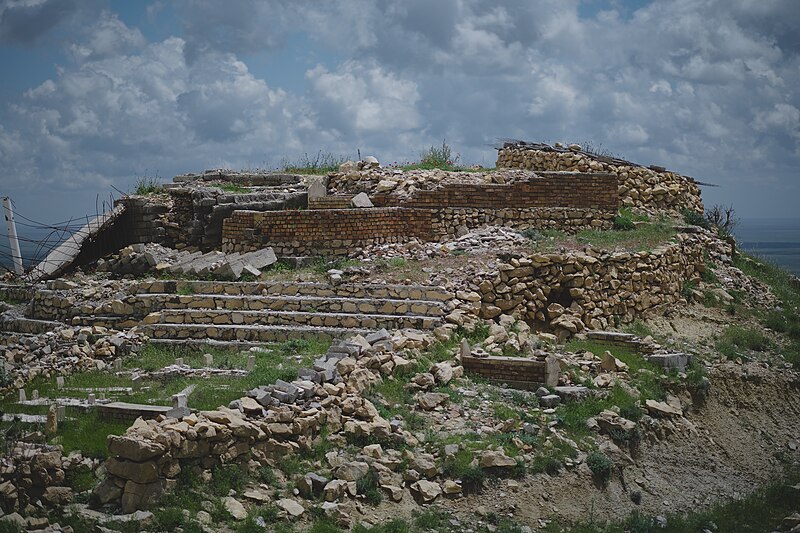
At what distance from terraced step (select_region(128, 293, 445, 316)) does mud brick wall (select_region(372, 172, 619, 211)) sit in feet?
14.4

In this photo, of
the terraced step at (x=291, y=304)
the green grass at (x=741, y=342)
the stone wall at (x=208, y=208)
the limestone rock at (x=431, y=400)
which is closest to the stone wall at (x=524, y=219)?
the stone wall at (x=208, y=208)

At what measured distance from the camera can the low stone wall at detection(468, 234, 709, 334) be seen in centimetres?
1516

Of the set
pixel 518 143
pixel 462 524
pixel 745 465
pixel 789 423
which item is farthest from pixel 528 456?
pixel 518 143

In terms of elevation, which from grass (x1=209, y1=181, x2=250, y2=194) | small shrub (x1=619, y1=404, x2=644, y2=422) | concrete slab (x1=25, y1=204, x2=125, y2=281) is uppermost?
grass (x1=209, y1=181, x2=250, y2=194)

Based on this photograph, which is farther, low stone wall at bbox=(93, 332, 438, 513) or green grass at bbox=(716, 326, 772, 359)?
green grass at bbox=(716, 326, 772, 359)

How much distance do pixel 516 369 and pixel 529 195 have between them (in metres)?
6.95

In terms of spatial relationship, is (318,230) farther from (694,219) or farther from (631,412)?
(694,219)

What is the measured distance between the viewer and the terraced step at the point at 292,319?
14172 mm

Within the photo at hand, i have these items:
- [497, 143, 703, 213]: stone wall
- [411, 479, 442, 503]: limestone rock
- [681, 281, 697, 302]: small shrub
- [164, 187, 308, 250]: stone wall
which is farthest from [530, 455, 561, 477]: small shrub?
[497, 143, 703, 213]: stone wall

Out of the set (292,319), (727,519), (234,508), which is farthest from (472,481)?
(292,319)

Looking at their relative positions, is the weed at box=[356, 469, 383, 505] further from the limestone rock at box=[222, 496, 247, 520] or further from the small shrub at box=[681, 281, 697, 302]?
the small shrub at box=[681, 281, 697, 302]

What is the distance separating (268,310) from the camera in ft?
48.6

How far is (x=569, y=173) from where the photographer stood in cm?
1931

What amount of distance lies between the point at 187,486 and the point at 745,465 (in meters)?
8.16
